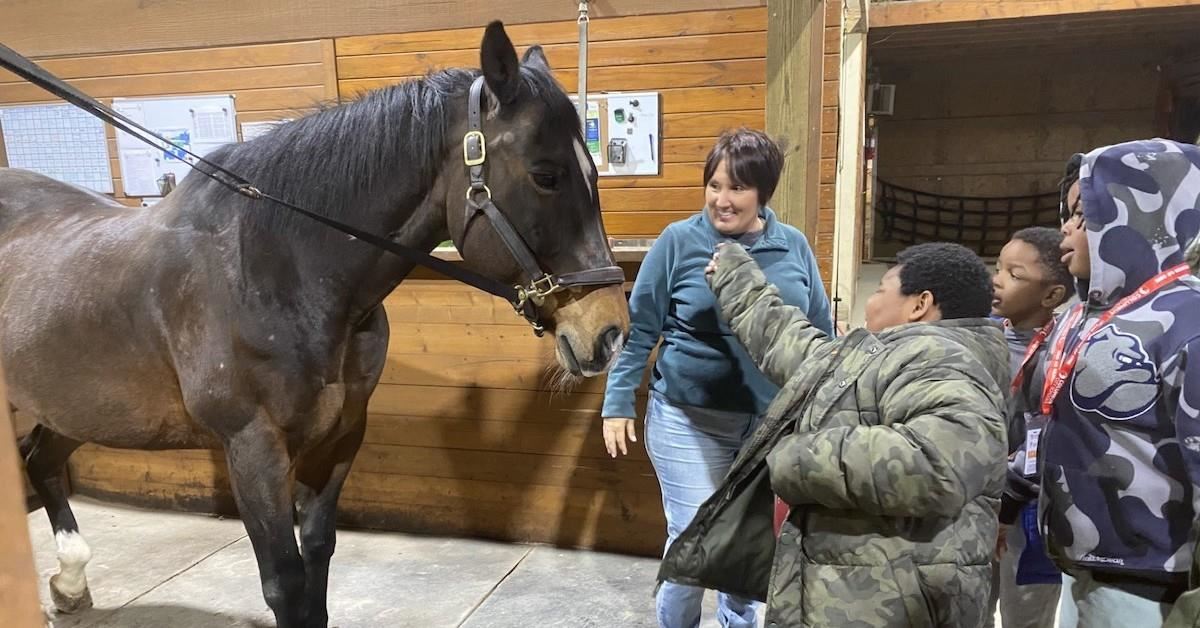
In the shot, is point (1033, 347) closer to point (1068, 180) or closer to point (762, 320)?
point (1068, 180)

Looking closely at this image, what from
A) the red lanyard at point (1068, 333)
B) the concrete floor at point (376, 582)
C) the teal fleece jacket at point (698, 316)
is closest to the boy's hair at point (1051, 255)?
the red lanyard at point (1068, 333)

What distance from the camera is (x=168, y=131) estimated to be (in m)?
2.71

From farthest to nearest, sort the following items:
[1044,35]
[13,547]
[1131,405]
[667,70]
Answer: [1044,35] < [667,70] < [1131,405] < [13,547]

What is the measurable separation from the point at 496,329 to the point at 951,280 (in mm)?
1726

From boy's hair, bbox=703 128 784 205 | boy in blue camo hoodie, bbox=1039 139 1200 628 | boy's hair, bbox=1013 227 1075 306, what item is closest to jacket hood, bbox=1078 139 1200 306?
boy in blue camo hoodie, bbox=1039 139 1200 628

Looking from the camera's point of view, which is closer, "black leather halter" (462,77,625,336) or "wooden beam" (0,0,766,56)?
"black leather halter" (462,77,625,336)

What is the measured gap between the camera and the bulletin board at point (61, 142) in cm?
282

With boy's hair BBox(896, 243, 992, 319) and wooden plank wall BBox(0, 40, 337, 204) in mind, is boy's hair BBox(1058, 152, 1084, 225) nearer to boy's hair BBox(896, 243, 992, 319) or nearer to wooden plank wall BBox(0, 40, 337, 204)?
boy's hair BBox(896, 243, 992, 319)

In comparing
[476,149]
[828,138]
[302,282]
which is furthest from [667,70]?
[302,282]

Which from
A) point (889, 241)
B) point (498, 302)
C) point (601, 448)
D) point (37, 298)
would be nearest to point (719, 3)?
point (498, 302)

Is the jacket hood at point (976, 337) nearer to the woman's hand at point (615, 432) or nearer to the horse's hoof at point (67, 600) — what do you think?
the woman's hand at point (615, 432)

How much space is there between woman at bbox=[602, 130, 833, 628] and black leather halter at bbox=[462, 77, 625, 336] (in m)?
0.32

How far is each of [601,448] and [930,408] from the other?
1667mm

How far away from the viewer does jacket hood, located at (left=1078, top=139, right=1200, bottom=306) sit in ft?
3.48
